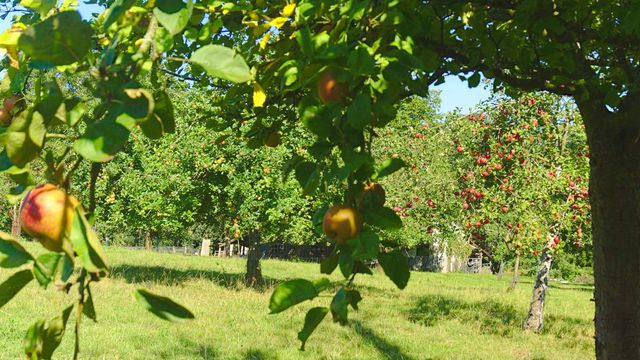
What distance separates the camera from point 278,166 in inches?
522

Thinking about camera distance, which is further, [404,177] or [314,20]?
[404,177]

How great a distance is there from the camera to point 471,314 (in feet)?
38.5

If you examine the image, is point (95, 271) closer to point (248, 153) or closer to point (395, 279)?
point (395, 279)

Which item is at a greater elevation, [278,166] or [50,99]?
[278,166]

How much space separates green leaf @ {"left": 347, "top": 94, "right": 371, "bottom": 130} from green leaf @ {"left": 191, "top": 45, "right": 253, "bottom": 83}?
0.25 metres

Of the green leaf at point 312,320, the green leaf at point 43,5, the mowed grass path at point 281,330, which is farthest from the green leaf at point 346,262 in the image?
the mowed grass path at point 281,330

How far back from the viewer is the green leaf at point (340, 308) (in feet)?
3.62

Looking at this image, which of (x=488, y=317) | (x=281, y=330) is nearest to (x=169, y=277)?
(x=281, y=330)

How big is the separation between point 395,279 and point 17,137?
2.52 ft

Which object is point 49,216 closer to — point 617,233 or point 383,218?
point 383,218

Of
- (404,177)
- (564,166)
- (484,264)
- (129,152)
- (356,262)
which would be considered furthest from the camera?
(484,264)

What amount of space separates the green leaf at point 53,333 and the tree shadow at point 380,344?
6.60m

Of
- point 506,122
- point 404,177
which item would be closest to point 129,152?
point 404,177

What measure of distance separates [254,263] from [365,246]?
14217 mm
